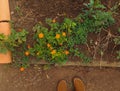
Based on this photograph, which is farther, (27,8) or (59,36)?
(27,8)

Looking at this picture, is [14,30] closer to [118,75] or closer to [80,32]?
[80,32]

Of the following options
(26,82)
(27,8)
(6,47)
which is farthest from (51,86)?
(27,8)

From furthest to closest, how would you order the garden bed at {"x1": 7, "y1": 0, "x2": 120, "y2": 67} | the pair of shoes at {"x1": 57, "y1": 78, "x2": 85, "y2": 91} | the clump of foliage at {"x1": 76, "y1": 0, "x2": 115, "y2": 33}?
the pair of shoes at {"x1": 57, "y1": 78, "x2": 85, "y2": 91}
the garden bed at {"x1": 7, "y1": 0, "x2": 120, "y2": 67}
the clump of foliage at {"x1": 76, "y1": 0, "x2": 115, "y2": 33}

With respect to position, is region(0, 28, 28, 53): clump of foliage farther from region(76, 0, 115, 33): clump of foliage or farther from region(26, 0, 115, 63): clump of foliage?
region(76, 0, 115, 33): clump of foliage

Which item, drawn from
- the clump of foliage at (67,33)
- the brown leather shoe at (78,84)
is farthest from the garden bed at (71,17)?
the brown leather shoe at (78,84)

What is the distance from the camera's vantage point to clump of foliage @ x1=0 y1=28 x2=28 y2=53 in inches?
95.7

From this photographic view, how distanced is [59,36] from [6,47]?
0.61 metres

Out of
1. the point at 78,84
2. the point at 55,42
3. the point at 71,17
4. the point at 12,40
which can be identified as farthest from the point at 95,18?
the point at 12,40

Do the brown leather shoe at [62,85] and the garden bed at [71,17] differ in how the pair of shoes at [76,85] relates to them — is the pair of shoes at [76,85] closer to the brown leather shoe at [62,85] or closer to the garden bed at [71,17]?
the brown leather shoe at [62,85]

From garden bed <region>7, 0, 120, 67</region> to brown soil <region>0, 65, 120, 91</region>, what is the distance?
12cm

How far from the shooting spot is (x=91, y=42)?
2539mm

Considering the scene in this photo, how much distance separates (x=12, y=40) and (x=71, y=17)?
685 millimetres

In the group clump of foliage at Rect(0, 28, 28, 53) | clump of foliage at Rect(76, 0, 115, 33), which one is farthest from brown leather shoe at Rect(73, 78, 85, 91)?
clump of foliage at Rect(0, 28, 28, 53)

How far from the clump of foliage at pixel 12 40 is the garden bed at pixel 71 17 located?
0.36 feet
